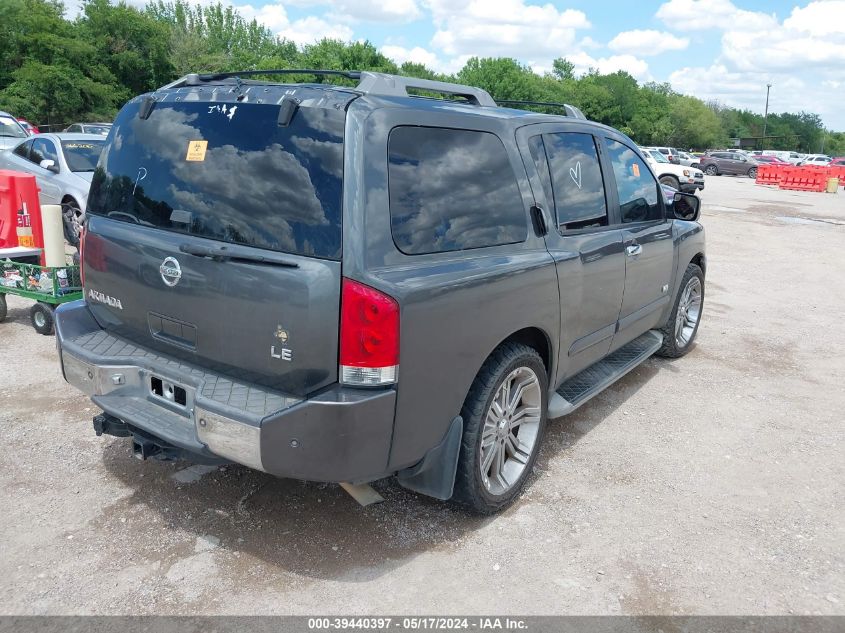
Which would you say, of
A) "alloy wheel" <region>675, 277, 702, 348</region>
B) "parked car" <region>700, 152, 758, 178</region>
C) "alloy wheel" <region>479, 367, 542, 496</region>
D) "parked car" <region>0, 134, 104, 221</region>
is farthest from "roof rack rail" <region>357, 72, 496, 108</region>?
"parked car" <region>700, 152, 758, 178</region>

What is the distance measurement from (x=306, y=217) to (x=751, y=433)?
12.0 feet

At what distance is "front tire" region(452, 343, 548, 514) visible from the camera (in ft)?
10.8

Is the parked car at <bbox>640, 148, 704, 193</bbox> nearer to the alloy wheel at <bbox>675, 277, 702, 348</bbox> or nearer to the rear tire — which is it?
the alloy wheel at <bbox>675, 277, 702, 348</bbox>

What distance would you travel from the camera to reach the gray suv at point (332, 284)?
2.72 m

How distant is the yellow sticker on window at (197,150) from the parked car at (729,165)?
1969 inches

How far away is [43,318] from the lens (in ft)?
20.6

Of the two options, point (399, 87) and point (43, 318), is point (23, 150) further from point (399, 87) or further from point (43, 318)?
point (399, 87)

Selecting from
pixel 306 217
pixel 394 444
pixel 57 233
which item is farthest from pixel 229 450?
pixel 57 233

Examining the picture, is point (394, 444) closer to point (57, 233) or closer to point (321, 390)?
point (321, 390)

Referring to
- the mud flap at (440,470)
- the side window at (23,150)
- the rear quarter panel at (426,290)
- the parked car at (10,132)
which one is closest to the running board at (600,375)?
the rear quarter panel at (426,290)

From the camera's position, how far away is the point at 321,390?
276 centimetres

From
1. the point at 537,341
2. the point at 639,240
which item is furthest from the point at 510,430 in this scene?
the point at 639,240

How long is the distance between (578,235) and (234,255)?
209cm

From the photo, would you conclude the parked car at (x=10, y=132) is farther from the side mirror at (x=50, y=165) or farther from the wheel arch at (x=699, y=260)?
the wheel arch at (x=699, y=260)
